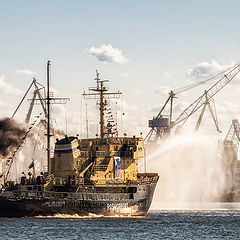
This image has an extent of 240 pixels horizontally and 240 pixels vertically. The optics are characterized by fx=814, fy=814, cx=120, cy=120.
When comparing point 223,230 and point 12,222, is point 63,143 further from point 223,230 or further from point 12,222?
point 223,230

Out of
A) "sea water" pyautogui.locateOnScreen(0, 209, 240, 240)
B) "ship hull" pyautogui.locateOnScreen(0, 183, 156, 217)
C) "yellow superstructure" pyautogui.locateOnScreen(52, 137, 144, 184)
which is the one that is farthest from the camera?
"yellow superstructure" pyautogui.locateOnScreen(52, 137, 144, 184)

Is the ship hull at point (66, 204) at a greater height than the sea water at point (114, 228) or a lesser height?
greater

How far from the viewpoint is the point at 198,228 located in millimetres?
95625

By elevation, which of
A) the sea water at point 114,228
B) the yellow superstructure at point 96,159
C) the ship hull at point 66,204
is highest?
the yellow superstructure at point 96,159

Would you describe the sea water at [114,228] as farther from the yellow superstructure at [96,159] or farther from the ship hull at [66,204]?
the yellow superstructure at [96,159]

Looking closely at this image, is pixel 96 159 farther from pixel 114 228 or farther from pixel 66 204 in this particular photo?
pixel 114 228

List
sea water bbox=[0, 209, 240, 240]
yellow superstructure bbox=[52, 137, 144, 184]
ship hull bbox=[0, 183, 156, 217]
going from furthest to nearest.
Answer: yellow superstructure bbox=[52, 137, 144, 184], ship hull bbox=[0, 183, 156, 217], sea water bbox=[0, 209, 240, 240]

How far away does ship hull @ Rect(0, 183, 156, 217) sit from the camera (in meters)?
104

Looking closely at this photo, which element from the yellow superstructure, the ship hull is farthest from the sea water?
the yellow superstructure

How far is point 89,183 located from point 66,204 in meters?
4.36

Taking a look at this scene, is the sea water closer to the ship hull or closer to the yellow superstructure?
the ship hull

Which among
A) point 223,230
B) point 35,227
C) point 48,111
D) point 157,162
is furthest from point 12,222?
point 157,162

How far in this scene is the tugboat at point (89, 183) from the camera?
105188 mm

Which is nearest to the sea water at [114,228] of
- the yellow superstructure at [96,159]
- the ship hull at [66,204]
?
the ship hull at [66,204]
